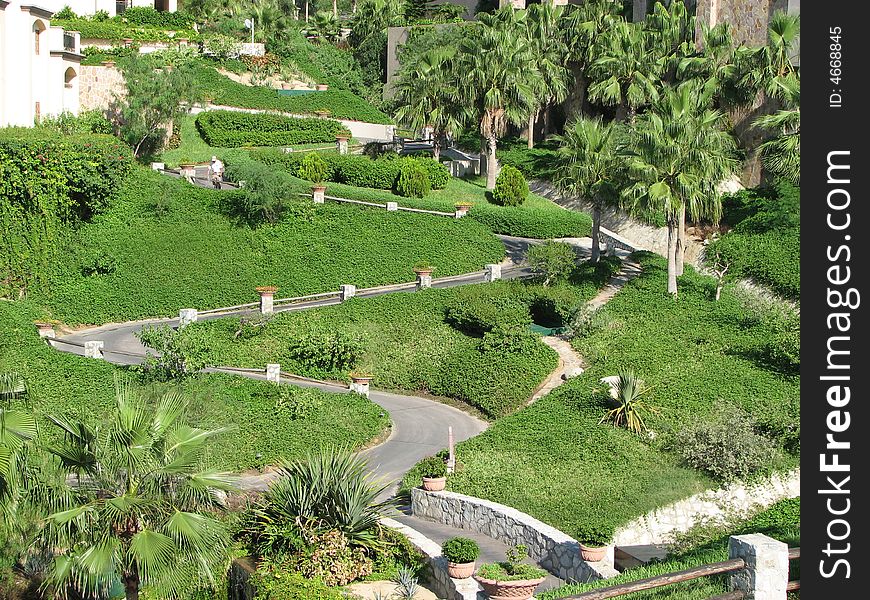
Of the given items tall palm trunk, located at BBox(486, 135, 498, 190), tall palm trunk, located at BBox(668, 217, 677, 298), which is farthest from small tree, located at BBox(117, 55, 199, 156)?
tall palm trunk, located at BBox(668, 217, 677, 298)

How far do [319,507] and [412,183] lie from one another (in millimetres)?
28919

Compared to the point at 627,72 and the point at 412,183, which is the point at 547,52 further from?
the point at 412,183

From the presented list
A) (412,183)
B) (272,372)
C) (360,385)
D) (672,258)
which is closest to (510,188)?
(412,183)

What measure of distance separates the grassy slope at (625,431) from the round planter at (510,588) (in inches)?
210

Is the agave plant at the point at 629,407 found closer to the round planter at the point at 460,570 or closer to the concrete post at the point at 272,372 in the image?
the round planter at the point at 460,570

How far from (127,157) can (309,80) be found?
64.1 feet

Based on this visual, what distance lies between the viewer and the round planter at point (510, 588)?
19.1m

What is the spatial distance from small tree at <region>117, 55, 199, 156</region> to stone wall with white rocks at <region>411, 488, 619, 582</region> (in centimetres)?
3073

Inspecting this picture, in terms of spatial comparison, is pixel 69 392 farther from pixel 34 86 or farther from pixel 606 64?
pixel 606 64

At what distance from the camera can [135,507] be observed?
17000mm

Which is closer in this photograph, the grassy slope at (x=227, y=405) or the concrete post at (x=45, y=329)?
the grassy slope at (x=227, y=405)

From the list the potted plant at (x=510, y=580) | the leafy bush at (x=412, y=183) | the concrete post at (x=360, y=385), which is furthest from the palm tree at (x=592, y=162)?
the potted plant at (x=510, y=580)

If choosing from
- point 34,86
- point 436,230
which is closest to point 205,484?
point 436,230

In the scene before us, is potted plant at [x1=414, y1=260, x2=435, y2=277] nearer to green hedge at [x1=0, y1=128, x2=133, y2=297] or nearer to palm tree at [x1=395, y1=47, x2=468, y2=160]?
palm tree at [x1=395, y1=47, x2=468, y2=160]
